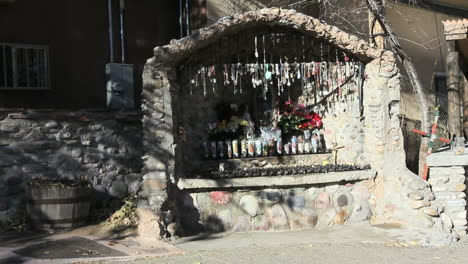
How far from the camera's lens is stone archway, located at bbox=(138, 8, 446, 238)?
6969 mm

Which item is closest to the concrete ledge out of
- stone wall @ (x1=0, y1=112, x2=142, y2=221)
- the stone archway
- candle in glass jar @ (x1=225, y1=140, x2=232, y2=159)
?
the stone archway

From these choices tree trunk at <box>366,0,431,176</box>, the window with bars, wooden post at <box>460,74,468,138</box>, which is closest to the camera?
tree trunk at <box>366,0,431,176</box>

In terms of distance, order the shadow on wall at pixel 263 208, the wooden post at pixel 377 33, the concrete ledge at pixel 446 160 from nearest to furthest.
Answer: the shadow on wall at pixel 263 208
the concrete ledge at pixel 446 160
the wooden post at pixel 377 33

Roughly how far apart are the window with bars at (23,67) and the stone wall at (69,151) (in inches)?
95.7

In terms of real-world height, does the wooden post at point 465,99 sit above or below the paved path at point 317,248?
above

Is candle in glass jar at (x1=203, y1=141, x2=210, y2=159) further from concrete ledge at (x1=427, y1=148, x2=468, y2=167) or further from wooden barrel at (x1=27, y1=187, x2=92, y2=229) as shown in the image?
concrete ledge at (x1=427, y1=148, x2=468, y2=167)

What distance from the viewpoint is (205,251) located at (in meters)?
6.38

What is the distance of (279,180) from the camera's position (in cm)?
745

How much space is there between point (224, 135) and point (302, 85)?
5.35 ft

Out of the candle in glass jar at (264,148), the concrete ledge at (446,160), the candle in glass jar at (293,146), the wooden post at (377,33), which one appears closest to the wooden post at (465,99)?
the wooden post at (377,33)

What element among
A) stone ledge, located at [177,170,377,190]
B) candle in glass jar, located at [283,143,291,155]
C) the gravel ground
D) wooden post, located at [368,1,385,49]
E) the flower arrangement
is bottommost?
the gravel ground

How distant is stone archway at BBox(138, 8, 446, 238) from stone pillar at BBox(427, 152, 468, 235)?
34 cm

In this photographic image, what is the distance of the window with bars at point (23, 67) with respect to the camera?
9.54 meters

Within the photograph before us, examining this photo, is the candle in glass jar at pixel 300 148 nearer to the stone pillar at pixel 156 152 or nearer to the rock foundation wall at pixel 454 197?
the rock foundation wall at pixel 454 197
